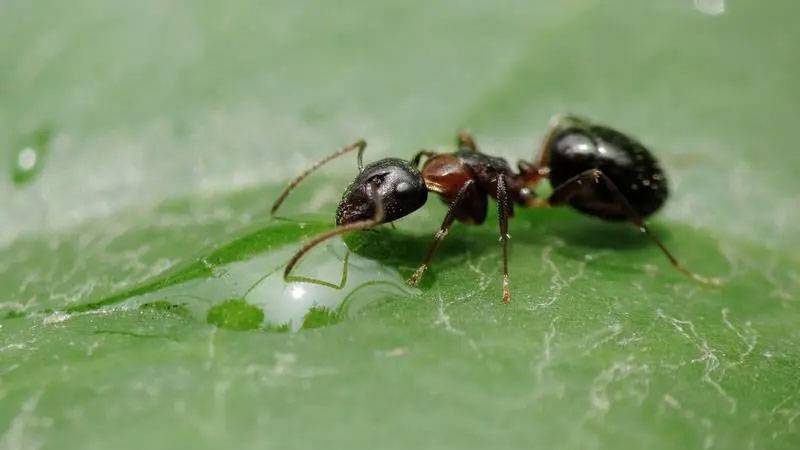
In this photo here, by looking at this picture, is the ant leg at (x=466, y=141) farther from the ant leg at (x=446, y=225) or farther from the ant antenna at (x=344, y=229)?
the ant antenna at (x=344, y=229)

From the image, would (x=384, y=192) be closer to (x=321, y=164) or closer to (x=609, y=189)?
(x=321, y=164)

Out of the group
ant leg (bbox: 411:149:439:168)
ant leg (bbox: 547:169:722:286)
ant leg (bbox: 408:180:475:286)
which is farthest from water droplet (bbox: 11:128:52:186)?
ant leg (bbox: 547:169:722:286)

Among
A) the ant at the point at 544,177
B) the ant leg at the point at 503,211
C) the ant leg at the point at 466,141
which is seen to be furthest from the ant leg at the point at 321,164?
the ant leg at the point at 503,211

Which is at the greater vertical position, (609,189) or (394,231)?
(394,231)

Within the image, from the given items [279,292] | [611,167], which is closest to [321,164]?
[279,292]

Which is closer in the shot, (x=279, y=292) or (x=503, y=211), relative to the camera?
(x=279, y=292)

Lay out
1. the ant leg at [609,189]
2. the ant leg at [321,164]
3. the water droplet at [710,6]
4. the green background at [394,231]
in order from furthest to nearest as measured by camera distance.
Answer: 1. the water droplet at [710,6]
2. the ant leg at [609,189]
3. the ant leg at [321,164]
4. the green background at [394,231]

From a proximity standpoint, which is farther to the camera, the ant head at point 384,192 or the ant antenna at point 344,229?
the ant head at point 384,192
